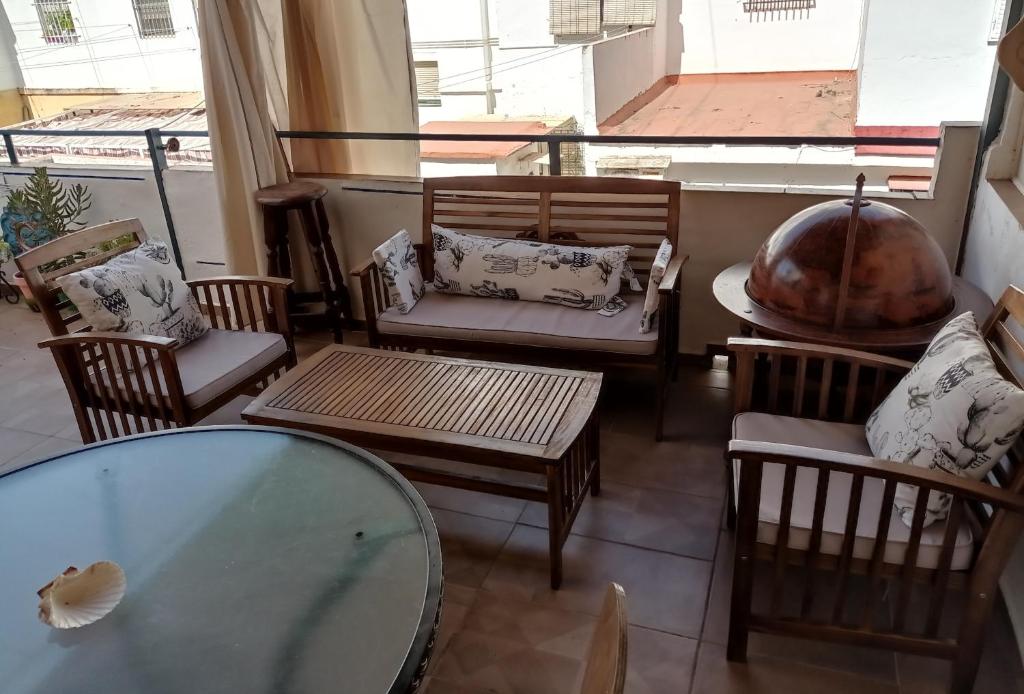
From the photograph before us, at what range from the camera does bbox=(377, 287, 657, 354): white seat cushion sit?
2.60 m

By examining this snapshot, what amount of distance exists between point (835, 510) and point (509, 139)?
2.27m

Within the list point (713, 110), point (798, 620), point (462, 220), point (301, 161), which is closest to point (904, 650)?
point (798, 620)

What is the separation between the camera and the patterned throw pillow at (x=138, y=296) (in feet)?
7.84

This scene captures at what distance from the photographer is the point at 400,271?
9.52 feet

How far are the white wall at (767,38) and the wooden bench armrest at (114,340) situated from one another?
8308 millimetres

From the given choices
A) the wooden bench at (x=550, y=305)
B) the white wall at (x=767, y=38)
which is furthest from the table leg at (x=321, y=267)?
the white wall at (x=767, y=38)

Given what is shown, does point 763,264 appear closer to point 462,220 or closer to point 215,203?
point 462,220

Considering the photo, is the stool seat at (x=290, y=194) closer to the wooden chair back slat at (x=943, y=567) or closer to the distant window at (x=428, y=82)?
the wooden chair back slat at (x=943, y=567)

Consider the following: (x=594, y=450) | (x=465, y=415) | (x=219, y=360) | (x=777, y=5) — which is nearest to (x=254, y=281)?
(x=219, y=360)

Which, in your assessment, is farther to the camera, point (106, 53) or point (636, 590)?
point (106, 53)

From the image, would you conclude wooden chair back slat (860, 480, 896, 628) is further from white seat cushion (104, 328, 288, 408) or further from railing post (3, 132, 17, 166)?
railing post (3, 132, 17, 166)

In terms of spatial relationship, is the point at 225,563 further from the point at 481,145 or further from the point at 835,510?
the point at 481,145

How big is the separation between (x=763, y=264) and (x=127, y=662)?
1.95m

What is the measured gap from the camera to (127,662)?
1.12 meters
